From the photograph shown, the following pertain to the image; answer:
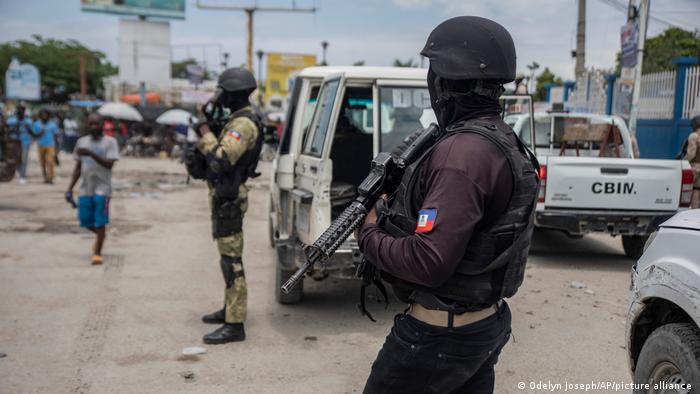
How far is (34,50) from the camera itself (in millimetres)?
62156

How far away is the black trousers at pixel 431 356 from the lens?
199 centimetres

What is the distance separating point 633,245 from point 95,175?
654 centimetres

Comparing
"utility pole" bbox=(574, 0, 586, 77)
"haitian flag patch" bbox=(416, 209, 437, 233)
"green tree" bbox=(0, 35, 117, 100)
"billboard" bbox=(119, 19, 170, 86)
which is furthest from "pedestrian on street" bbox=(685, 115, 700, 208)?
"green tree" bbox=(0, 35, 117, 100)

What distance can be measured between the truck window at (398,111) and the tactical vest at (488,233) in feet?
10.9

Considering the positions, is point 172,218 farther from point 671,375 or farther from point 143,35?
point 143,35

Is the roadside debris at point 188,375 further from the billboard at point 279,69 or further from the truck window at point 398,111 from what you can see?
the billboard at point 279,69

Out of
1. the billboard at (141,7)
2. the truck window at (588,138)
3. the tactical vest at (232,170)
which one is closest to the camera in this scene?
the tactical vest at (232,170)

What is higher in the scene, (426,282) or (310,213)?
(426,282)

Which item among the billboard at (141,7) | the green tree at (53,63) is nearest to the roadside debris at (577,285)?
the billboard at (141,7)

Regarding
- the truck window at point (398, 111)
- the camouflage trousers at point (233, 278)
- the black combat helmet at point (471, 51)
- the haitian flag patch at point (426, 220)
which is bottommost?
the camouflage trousers at point (233, 278)

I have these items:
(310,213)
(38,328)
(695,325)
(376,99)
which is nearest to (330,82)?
(376,99)

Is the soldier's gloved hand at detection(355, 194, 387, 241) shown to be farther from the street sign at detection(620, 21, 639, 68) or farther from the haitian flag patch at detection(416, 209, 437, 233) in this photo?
the street sign at detection(620, 21, 639, 68)

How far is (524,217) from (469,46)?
1.80ft

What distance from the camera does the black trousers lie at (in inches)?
78.2
